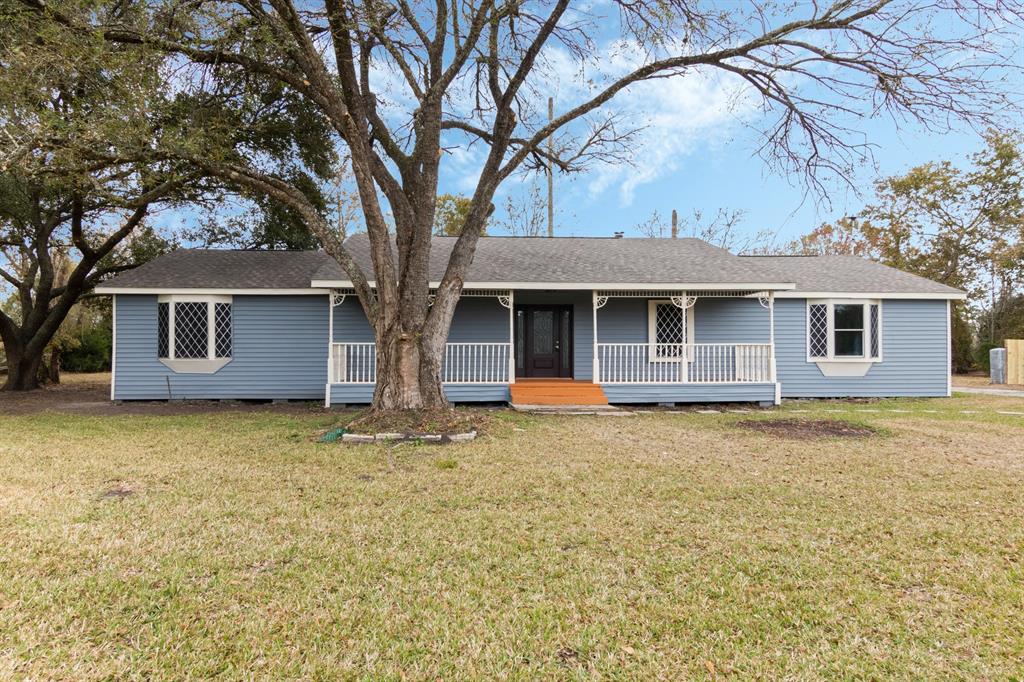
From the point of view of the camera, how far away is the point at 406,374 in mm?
7492

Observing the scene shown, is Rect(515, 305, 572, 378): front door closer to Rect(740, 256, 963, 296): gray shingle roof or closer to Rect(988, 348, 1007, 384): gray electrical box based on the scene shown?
Rect(740, 256, 963, 296): gray shingle roof

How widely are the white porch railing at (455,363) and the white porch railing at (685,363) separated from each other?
2.27 meters

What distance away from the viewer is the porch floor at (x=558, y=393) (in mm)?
10070

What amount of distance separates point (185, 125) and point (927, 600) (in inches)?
475

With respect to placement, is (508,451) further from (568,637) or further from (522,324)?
(522,324)

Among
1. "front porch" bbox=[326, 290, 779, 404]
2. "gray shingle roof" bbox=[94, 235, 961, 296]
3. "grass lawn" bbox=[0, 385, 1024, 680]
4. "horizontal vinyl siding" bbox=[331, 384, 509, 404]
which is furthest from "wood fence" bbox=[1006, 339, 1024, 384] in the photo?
"horizontal vinyl siding" bbox=[331, 384, 509, 404]

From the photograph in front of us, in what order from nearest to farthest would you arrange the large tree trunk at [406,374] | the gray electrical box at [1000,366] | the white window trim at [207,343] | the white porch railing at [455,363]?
the large tree trunk at [406,374] < the white porch railing at [455,363] < the white window trim at [207,343] < the gray electrical box at [1000,366]

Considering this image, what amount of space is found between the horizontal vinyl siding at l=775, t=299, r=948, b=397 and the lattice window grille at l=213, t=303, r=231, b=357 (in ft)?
41.6

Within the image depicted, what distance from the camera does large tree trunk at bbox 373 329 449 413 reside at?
7469 mm

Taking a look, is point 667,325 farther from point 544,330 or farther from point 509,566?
point 509,566

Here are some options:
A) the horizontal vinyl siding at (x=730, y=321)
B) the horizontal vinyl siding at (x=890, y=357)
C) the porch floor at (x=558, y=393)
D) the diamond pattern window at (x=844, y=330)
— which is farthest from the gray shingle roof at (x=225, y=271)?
the diamond pattern window at (x=844, y=330)

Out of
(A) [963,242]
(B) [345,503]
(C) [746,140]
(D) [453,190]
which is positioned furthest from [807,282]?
(D) [453,190]

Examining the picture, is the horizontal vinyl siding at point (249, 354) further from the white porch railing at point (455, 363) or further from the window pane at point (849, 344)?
the window pane at point (849, 344)

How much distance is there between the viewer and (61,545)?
317 centimetres
